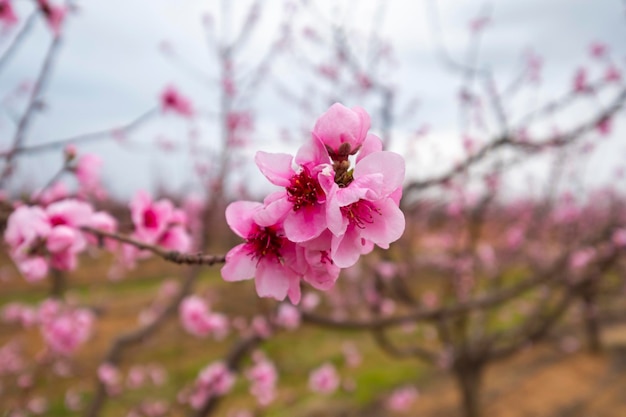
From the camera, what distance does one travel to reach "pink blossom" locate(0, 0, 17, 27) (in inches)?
81.5

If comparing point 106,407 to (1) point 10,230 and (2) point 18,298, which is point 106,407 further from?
(2) point 18,298

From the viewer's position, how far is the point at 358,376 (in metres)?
8.17

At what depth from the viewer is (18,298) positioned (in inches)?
516

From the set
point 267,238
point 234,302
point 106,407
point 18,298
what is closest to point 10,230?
point 267,238

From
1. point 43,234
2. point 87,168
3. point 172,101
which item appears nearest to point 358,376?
point 172,101

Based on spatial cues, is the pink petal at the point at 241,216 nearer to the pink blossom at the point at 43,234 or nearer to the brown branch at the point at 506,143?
the pink blossom at the point at 43,234

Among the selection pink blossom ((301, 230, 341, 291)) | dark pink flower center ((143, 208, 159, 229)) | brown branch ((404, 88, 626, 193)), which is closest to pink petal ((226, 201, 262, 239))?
pink blossom ((301, 230, 341, 291))

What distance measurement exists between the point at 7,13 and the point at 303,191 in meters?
2.31

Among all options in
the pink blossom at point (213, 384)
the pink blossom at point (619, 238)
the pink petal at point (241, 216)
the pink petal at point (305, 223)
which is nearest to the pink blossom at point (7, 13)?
the pink petal at point (241, 216)

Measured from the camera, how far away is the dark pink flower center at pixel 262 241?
0.69 meters

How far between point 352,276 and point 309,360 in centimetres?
288

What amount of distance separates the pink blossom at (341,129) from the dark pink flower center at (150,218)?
884 mm

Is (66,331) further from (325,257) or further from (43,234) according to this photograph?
(325,257)

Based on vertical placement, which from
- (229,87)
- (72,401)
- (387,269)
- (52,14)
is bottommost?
(52,14)
